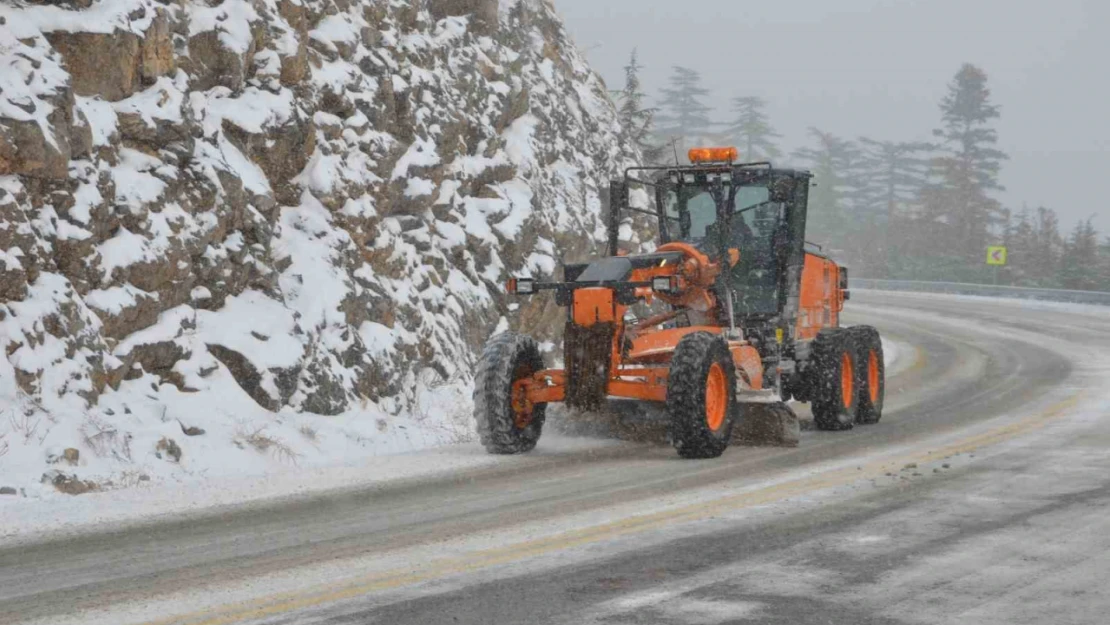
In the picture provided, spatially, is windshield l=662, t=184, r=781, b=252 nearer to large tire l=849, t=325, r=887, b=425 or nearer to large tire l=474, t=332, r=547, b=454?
large tire l=849, t=325, r=887, b=425

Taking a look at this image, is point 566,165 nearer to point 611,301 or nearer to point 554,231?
point 554,231

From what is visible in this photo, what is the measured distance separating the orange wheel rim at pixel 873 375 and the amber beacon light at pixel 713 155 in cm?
357

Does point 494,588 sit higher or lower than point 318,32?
lower

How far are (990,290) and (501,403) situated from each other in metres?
39.8

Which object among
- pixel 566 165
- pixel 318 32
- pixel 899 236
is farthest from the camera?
pixel 899 236

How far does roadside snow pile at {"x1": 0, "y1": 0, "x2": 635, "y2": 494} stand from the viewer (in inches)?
427

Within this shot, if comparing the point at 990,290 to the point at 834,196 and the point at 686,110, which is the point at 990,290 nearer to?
the point at 834,196

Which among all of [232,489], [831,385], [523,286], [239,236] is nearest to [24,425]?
[232,489]

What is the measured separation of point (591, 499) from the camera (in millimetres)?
9203

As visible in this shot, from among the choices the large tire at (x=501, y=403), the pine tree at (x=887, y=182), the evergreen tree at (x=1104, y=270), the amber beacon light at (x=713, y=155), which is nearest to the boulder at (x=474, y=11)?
the amber beacon light at (x=713, y=155)

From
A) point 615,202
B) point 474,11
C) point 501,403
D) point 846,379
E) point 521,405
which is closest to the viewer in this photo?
point 501,403

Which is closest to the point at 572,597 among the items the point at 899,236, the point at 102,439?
the point at 102,439

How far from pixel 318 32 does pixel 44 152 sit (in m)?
5.36

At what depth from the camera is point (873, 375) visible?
15461 millimetres
